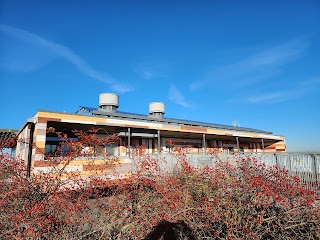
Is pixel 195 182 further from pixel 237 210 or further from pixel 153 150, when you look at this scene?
pixel 153 150

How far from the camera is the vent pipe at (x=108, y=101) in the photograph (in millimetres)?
19766

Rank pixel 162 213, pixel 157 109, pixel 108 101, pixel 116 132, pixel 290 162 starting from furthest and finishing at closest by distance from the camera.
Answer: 1. pixel 157 109
2. pixel 108 101
3. pixel 116 132
4. pixel 290 162
5. pixel 162 213

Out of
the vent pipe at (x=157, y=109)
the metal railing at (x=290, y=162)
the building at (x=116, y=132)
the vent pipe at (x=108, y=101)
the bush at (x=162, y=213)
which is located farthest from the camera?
the vent pipe at (x=157, y=109)

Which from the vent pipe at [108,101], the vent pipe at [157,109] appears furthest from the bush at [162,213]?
the vent pipe at [157,109]

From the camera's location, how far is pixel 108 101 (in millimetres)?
19766

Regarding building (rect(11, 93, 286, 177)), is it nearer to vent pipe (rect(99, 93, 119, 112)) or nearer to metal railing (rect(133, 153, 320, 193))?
vent pipe (rect(99, 93, 119, 112))

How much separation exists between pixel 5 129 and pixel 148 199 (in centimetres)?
1515

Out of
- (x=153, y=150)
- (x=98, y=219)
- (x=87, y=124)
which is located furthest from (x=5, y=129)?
(x=98, y=219)

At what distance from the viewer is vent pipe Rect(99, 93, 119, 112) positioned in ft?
64.8

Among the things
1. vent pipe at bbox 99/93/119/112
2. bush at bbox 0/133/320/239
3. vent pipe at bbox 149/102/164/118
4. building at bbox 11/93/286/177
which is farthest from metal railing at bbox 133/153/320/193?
vent pipe at bbox 149/102/164/118

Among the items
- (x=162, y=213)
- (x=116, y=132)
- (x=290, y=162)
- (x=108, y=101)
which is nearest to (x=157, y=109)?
(x=108, y=101)

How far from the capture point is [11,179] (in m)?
5.14

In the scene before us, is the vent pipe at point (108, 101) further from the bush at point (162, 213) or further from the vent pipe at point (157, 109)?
the bush at point (162, 213)

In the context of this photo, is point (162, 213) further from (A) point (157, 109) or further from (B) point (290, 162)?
(A) point (157, 109)
